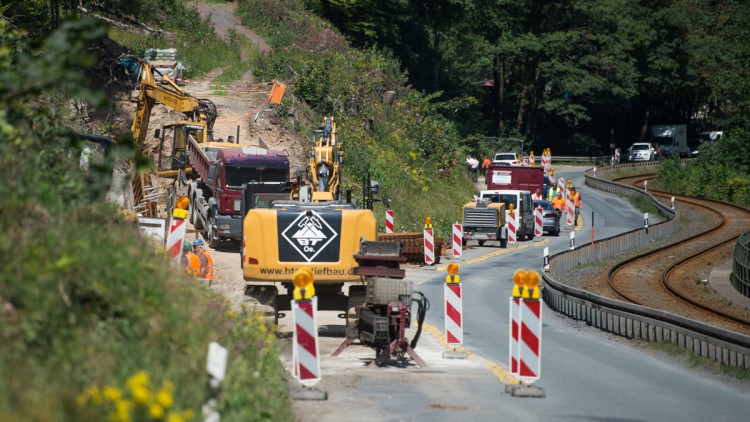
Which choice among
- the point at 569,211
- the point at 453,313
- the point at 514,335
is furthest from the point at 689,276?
the point at 514,335

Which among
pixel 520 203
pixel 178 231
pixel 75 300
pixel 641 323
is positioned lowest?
pixel 520 203

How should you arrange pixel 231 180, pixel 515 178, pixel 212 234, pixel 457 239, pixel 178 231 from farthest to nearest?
pixel 515 178 → pixel 457 239 → pixel 212 234 → pixel 231 180 → pixel 178 231

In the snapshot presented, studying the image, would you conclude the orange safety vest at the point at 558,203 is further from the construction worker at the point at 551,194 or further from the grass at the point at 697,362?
the grass at the point at 697,362

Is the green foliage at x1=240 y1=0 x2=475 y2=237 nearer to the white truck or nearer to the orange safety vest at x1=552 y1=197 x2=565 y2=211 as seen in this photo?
the orange safety vest at x1=552 y1=197 x2=565 y2=211

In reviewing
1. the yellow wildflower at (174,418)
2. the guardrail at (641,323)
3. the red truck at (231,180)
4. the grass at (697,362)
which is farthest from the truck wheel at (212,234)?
the yellow wildflower at (174,418)

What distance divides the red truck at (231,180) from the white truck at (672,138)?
67472 millimetres

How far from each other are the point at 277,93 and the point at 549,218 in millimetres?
13548

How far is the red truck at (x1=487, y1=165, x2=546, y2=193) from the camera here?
169 feet

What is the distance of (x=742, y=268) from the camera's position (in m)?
30.0

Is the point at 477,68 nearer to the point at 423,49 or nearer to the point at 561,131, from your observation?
the point at 423,49

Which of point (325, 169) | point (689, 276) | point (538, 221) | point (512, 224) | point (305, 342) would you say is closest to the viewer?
point (305, 342)

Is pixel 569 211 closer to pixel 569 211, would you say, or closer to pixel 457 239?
pixel 569 211

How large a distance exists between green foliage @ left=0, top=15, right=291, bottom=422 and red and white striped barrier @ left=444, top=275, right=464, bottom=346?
6.47 metres

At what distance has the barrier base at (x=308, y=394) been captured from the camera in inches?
498
